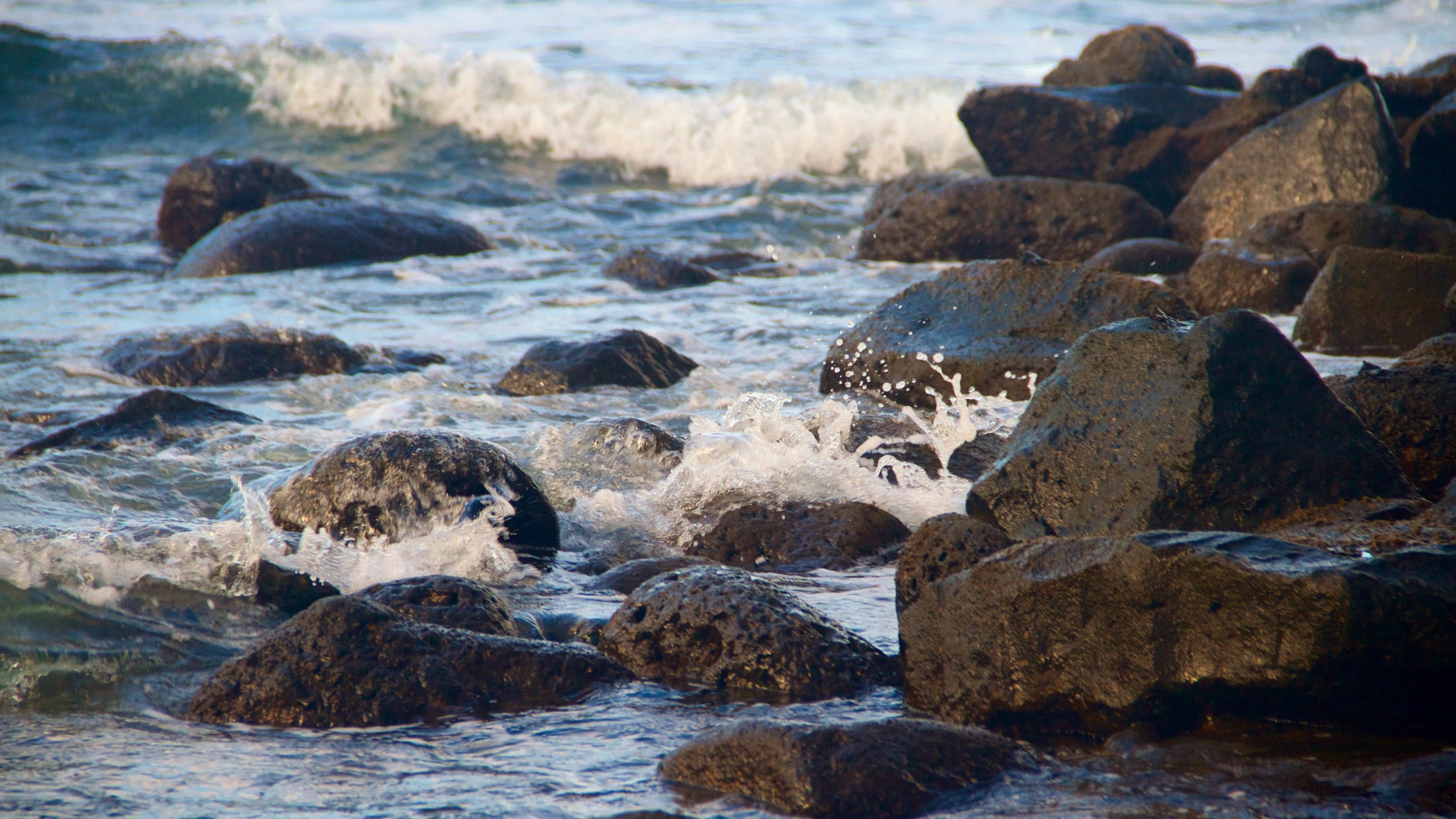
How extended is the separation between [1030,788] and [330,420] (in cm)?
402

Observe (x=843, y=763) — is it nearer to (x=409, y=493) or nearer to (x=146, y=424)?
(x=409, y=493)

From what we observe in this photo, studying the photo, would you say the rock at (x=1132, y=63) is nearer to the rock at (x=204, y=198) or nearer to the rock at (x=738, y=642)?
the rock at (x=204, y=198)

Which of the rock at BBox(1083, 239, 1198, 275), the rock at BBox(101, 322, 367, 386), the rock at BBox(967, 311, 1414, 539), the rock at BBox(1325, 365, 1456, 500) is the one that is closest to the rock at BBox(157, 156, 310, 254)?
the rock at BBox(101, 322, 367, 386)

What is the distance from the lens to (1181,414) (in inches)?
132

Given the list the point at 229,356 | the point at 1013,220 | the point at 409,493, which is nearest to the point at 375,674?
the point at 409,493

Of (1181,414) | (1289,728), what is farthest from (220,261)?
(1289,728)

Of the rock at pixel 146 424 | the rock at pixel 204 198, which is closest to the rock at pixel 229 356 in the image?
the rock at pixel 146 424

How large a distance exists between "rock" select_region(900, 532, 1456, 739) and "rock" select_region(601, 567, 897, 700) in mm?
257

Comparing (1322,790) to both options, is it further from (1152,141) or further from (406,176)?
(406,176)

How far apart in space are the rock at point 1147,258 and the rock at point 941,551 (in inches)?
205

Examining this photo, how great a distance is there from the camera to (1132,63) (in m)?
11.8

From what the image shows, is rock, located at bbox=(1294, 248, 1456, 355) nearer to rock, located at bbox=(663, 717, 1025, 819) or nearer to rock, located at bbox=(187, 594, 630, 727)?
rock, located at bbox=(663, 717, 1025, 819)

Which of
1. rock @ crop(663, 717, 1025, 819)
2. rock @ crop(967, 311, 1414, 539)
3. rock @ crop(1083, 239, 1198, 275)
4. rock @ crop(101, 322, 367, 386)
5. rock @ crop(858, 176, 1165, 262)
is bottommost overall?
rock @ crop(663, 717, 1025, 819)

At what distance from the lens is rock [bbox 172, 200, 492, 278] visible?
28.6 ft
